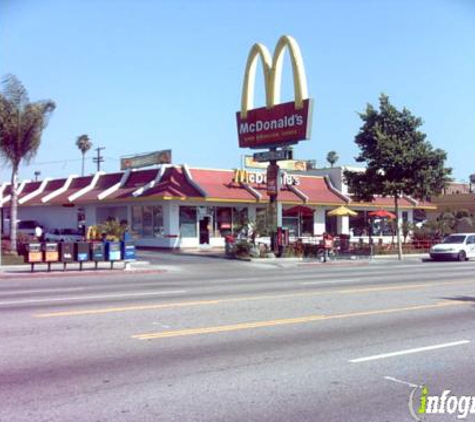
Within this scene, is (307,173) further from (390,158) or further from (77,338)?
(77,338)

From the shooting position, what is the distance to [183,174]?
1661 inches

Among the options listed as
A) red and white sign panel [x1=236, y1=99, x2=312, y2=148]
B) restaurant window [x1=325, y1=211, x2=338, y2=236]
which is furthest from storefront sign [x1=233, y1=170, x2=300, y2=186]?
red and white sign panel [x1=236, y1=99, x2=312, y2=148]

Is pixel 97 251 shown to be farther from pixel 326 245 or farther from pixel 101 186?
pixel 101 186

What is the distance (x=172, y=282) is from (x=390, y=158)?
19353 mm

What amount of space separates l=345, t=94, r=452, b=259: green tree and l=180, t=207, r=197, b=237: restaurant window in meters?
11.1

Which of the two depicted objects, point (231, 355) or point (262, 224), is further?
point (262, 224)

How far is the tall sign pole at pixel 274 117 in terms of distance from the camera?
33.8 m

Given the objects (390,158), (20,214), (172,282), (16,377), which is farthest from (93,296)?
(20,214)

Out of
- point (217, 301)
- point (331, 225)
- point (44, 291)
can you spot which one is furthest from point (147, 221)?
point (217, 301)

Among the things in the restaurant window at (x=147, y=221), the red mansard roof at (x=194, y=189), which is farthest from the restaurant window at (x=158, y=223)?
the red mansard roof at (x=194, y=189)

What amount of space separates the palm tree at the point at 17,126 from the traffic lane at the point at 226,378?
26.6 meters

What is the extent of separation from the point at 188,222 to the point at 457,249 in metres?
16.6

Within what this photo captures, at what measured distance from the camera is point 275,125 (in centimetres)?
3488

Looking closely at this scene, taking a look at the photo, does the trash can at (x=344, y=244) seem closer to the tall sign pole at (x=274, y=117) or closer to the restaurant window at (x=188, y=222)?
the tall sign pole at (x=274, y=117)
